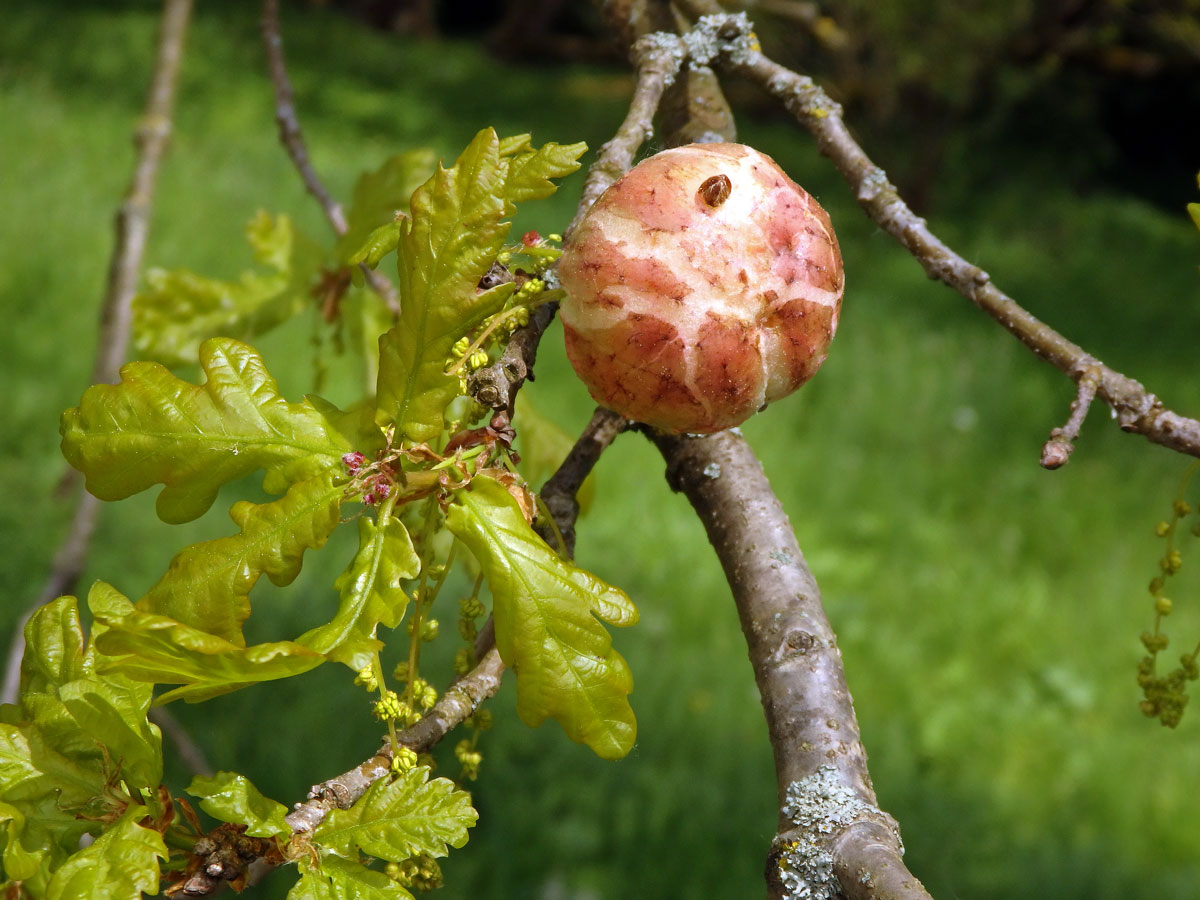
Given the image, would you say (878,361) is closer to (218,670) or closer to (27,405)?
(27,405)

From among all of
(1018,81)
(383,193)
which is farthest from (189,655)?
(1018,81)

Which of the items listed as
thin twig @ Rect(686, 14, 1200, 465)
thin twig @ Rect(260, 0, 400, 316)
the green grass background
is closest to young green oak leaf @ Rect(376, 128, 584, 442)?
thin twig @ Rect(686, 14, 1200, 465)

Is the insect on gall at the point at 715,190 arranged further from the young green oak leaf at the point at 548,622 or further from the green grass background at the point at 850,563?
the green grass background at the point at 850,563

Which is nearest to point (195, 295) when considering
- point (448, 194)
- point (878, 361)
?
point (448, 194)

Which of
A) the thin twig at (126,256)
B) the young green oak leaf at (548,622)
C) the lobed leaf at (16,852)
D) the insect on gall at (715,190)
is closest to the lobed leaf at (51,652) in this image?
the lobed leaf at (16,852)

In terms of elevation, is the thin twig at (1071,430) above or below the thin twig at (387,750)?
above

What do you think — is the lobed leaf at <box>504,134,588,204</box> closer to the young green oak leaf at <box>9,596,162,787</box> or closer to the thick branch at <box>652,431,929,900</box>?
the thick branch at <box>652,431,929,900</box>
